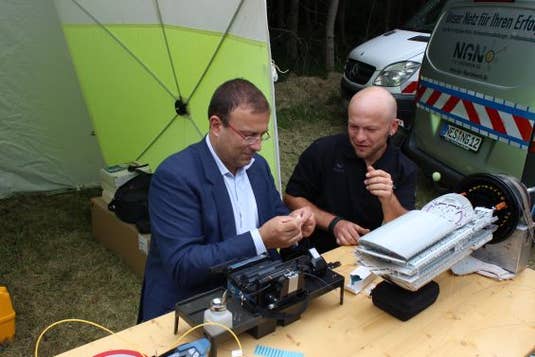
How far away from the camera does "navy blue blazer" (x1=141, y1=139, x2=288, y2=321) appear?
173cm

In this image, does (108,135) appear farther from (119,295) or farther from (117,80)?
(119,295)

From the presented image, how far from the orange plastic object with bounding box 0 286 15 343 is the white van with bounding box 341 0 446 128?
4.11 m

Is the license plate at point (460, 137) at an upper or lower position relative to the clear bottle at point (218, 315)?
lower

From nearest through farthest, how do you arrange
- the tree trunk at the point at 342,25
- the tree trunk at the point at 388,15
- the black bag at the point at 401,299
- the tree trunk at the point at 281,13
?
the black bag at the point at 401,299 < the tree trunk at the point at 281,13 < the tree trunk at the point at 342,25 < the tree trunk at the point at 388,15

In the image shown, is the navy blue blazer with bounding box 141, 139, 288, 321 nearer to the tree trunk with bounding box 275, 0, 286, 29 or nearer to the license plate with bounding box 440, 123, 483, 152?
the license plate with bounding box 440, 123, 483, 152

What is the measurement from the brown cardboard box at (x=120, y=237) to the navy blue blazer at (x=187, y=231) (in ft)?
5.39

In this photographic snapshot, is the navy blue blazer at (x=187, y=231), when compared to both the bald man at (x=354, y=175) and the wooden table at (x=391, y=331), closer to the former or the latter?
the wooden table at (x=391, y=331)

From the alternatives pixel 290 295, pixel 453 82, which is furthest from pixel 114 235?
pixel 453 82

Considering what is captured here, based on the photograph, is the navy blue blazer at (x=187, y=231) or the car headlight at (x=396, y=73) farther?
the car headlight at (x=396, y=73)

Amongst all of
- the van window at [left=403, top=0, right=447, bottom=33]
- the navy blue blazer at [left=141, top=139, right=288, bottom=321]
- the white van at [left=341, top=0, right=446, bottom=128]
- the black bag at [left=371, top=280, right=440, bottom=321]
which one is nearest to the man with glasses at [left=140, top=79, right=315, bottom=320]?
the navy blue blazer at [left=141, top=139, right=288, bottom=321]

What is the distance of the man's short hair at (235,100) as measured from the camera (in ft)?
6.06

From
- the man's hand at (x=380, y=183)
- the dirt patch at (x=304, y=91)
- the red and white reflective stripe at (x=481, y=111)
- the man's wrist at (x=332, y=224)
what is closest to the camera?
the man's hand at (x=380, y=183)

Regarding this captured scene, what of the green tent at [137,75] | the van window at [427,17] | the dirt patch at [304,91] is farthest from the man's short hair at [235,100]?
the dirt patch at [304,91]

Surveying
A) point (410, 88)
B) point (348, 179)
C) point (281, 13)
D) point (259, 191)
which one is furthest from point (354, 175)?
point (281, 13)
